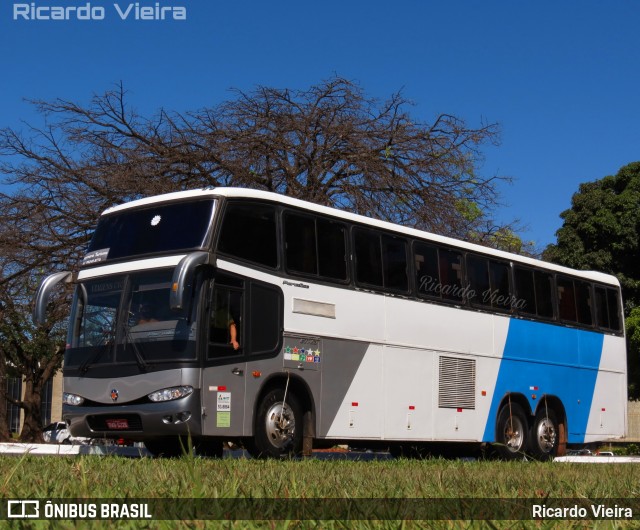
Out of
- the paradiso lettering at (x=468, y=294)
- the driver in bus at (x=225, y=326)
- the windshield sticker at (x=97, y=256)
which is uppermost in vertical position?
the windshield sticker at (x=97, y=256)

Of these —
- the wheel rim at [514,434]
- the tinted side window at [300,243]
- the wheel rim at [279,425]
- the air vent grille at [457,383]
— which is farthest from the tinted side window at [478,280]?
the wheel rim at [279,425]

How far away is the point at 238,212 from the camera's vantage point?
14.2 metres

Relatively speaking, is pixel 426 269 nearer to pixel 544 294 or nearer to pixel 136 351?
pixel 544 294

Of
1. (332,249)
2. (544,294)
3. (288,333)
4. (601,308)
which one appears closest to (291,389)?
(288,333)

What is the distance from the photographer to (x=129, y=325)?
13.9m

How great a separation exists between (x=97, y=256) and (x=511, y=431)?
8.19 m

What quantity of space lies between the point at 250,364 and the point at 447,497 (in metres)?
8.31

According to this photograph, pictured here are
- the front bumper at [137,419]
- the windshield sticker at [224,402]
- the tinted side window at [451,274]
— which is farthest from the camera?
the tinted side window at [451,274]

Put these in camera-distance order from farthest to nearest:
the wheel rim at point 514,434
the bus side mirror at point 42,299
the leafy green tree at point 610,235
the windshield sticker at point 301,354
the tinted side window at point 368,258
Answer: the leafy green tree at point 610,235 < the wheel rim at point 514,434 < the tinted side window at point 368,258 < the bus side mirror at point 42,299 < the windshield sticker at point 301,354

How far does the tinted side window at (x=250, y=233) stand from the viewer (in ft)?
45.8

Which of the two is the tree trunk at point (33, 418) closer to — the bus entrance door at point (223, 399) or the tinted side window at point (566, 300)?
the tinted side window at point (566, 300)

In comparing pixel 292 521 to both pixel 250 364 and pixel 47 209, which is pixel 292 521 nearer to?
pixel 250 364

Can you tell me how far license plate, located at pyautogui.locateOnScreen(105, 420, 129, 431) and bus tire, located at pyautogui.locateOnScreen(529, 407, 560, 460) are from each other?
8202 mm

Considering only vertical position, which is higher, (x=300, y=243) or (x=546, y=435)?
(x=300, y=243)
